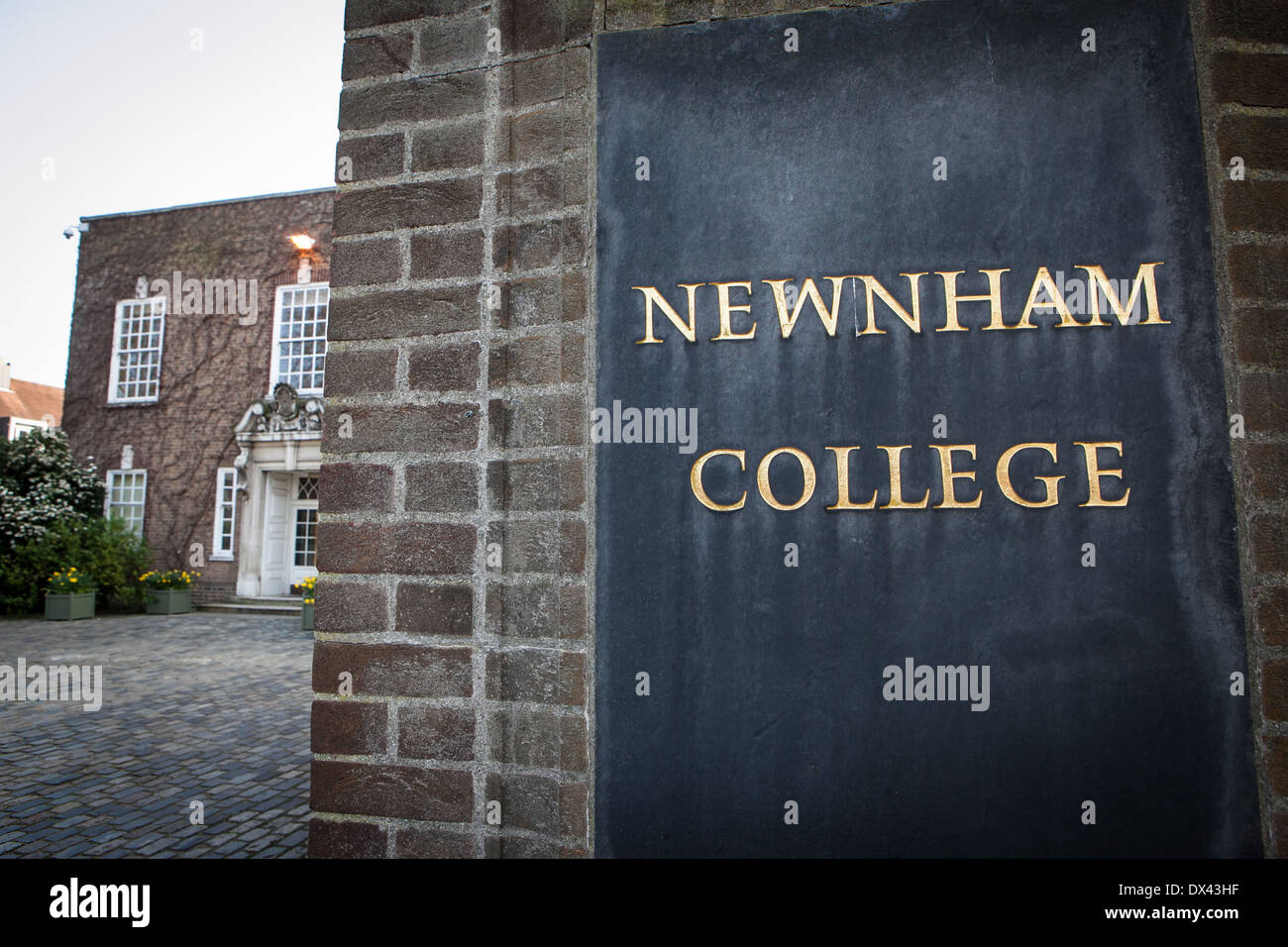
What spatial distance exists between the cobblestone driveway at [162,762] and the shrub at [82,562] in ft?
20.0

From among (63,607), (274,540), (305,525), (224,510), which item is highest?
(224,510)

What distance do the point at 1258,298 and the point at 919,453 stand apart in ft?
2.98

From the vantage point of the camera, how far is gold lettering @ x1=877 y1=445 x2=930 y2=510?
184cm

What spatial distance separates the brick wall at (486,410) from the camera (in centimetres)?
182

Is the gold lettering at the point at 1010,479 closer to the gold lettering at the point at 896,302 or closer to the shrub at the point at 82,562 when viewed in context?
the gold lettering at the point at 896,302

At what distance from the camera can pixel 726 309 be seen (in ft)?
6.40

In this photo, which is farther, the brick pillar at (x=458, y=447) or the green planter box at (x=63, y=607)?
the green planter box at (x=63, y=607)

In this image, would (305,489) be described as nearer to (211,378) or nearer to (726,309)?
(211,378)

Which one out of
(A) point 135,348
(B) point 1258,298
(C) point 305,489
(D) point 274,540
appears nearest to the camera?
(B) point 1258,298

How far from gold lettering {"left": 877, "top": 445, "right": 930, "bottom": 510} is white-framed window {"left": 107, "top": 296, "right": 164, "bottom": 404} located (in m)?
20.7

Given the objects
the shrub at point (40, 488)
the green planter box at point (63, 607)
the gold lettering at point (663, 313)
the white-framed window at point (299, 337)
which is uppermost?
the white-framed window at point (299, 337)

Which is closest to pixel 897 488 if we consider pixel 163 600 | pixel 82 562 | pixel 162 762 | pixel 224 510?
pixel 162 762

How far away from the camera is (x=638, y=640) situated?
74.2 inches

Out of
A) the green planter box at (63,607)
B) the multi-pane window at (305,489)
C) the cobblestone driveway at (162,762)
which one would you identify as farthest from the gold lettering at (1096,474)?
the multi-pane window at (305,489)
